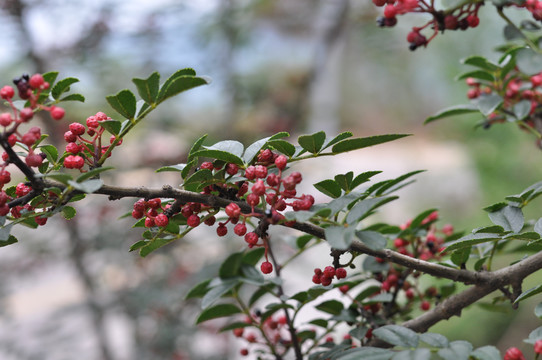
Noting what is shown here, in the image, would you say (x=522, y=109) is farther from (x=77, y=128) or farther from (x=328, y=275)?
(x=77, y=128)

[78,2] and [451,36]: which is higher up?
[78,2]

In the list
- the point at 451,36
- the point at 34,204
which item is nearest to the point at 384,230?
the point at 34,204

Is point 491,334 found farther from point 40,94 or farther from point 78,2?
point 40,94

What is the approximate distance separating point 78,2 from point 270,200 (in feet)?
5.27

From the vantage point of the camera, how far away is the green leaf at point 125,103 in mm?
389

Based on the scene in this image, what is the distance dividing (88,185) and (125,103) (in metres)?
0.08

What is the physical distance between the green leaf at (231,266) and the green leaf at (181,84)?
0.22 meters

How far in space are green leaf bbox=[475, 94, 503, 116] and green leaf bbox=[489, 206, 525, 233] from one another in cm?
13

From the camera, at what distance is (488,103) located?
1.89 ft

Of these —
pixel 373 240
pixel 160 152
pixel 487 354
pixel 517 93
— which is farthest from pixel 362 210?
pixel 160 152

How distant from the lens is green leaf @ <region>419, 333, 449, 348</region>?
382 millimetres

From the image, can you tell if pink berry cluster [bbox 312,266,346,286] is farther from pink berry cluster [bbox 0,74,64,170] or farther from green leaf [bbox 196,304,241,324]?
pink berry cluster [bbox 0,74,64,170]

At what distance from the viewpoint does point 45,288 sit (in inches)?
137

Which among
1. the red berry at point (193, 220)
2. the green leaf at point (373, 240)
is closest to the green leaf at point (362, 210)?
the green leaf at point (373, 240)
